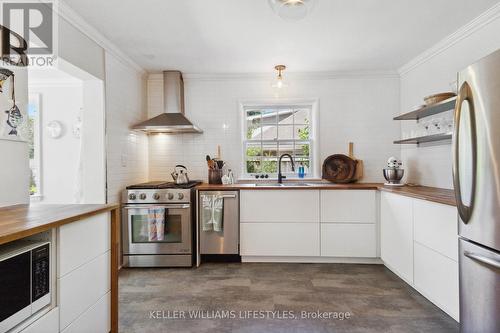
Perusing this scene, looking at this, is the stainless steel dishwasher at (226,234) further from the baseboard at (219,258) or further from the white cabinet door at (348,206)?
the white cabinet door at (348,206)

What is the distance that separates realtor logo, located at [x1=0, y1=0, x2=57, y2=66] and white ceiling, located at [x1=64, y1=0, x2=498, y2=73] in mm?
212

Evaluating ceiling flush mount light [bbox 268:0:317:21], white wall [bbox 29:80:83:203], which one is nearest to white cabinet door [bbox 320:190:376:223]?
ceiling flush mount light [bbox 268:0:317:21]

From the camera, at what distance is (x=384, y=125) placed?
11.8 ft

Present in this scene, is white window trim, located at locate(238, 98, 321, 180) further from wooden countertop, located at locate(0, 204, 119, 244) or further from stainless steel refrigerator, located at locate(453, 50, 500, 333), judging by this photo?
wooden countertop, located at locate(0, 204, 119, 244)

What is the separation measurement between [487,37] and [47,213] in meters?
3.47

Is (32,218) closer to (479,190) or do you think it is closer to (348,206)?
(479,190)

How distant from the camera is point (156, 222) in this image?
2.91 m

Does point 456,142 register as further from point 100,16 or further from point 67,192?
point 67,192

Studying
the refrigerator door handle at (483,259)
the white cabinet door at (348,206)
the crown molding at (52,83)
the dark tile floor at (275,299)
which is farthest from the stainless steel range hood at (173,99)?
the refrigerator door handle at (483,259)

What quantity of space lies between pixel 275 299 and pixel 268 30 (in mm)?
2416

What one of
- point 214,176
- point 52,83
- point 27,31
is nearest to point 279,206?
point 214,176

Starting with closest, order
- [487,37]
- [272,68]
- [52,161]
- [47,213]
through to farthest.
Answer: [47,213]
[487,37]
[272,68]
[52,161]

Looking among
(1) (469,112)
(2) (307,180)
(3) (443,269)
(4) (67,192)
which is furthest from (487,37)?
(4) (67,192)

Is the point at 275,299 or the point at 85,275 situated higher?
the point at 85,275
